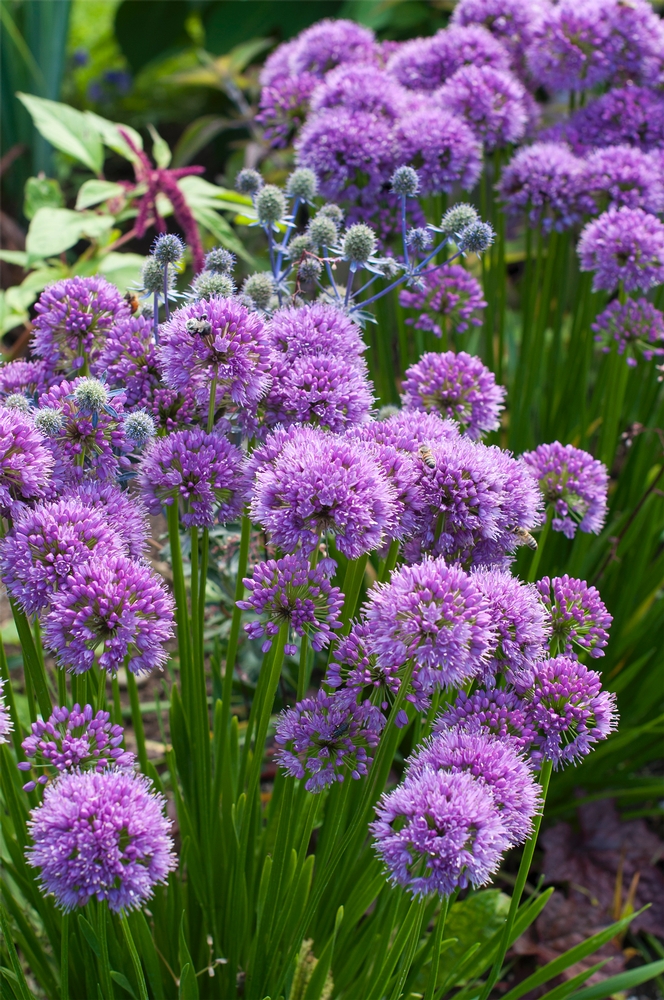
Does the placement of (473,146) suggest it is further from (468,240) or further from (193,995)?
(193,995)

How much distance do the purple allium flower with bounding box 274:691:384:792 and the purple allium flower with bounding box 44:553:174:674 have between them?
20 centimetres

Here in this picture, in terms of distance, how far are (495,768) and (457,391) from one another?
2.37 feet

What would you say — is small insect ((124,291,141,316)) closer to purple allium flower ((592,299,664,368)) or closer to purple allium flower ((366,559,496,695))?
purple allium flower ((366,559,496,695))

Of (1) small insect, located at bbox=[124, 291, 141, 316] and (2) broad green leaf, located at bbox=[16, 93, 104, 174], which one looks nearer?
(1) small insect, located at bbox=[124, 291, 141, 316]

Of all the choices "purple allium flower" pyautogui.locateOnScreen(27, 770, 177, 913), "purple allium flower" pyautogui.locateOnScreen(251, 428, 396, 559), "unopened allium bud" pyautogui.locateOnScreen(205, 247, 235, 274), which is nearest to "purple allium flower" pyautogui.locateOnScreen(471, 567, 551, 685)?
"purple allium flower" pyautogui.locateOnScreen(251, 428, 396, 559)

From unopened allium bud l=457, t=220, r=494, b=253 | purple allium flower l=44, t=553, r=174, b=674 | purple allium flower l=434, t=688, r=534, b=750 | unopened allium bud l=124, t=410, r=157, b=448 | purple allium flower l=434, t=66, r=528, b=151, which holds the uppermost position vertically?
purple allium flower l=434, t=66, r=528, b=151

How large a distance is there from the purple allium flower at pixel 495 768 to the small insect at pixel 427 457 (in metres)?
0.35

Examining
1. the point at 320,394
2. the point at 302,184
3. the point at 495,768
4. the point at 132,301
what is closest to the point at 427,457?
the point at 320,394

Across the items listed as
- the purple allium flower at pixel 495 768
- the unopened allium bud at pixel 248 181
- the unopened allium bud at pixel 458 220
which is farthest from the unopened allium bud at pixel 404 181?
the purple allium flower at pixel 495 768

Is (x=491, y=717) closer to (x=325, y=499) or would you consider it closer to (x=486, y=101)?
(x=325, y=499)

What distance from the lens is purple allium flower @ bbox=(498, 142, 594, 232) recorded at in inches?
90.8

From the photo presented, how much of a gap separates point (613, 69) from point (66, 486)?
2.06 metres

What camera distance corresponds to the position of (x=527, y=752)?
3.96 ft

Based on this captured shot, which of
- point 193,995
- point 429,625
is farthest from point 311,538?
point 193,995
